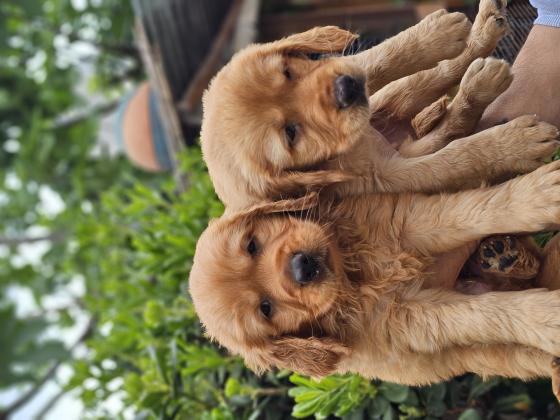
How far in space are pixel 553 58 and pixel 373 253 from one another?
0.86m

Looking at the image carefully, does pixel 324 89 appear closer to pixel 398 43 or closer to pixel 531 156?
pixel 398 43

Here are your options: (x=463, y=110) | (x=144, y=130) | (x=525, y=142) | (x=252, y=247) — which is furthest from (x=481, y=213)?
(x=144, y=130)

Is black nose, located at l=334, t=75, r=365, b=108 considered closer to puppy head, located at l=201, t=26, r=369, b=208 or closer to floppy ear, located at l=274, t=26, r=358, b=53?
puppy head, located at l=201, t=26, r=369, b=208

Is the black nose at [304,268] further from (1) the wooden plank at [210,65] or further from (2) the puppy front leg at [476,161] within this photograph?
(1) the wooden plank at [210,65]

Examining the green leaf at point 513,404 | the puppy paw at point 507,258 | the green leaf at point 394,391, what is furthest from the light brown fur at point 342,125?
the green leaf at point 513,404

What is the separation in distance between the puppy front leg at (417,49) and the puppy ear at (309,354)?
956mm

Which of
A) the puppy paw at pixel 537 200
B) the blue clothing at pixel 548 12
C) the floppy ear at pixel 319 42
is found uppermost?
the blue clothing at pixel 548 12

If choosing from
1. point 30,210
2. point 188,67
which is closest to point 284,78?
point 188,67

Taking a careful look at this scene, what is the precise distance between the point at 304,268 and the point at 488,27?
43.5 inches

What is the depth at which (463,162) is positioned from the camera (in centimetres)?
203

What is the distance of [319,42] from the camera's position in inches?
89.9

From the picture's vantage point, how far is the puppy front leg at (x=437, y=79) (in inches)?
87.2

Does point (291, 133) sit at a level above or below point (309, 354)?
above

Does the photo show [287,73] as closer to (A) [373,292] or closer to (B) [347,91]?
(B) [347,91]
